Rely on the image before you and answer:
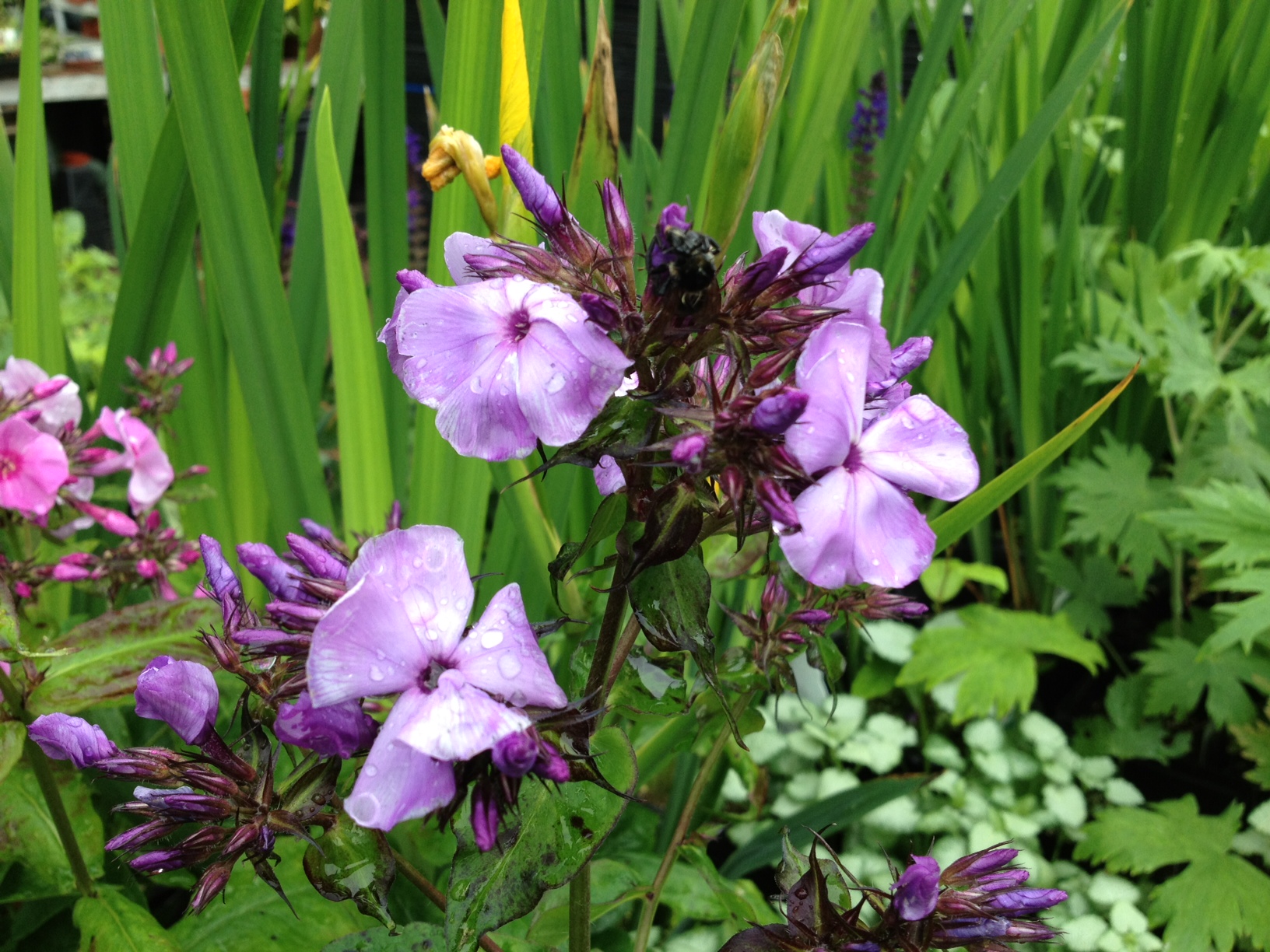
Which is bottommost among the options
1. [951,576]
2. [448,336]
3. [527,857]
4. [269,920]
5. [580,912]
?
[951,576]

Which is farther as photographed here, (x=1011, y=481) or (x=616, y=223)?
(x=1011, y=481)

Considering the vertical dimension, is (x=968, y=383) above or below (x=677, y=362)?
below

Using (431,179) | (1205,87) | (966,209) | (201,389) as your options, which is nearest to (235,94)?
(431,179)

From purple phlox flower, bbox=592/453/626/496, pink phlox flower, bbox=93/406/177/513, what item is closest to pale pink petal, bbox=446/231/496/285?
purple phlox flower, bbox=592/453/626/496

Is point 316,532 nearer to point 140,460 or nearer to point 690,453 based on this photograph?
point 690,453

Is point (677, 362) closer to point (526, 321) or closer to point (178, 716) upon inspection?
point (526, 321)

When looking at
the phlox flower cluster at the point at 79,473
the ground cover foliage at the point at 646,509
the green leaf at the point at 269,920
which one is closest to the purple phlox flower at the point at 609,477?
the ground cover foliage at the point at 646,509

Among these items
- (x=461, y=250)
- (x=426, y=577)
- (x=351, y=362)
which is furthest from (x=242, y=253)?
(x=426, y=577)

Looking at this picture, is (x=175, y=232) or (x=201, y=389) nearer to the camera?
(x=175, y=232)
